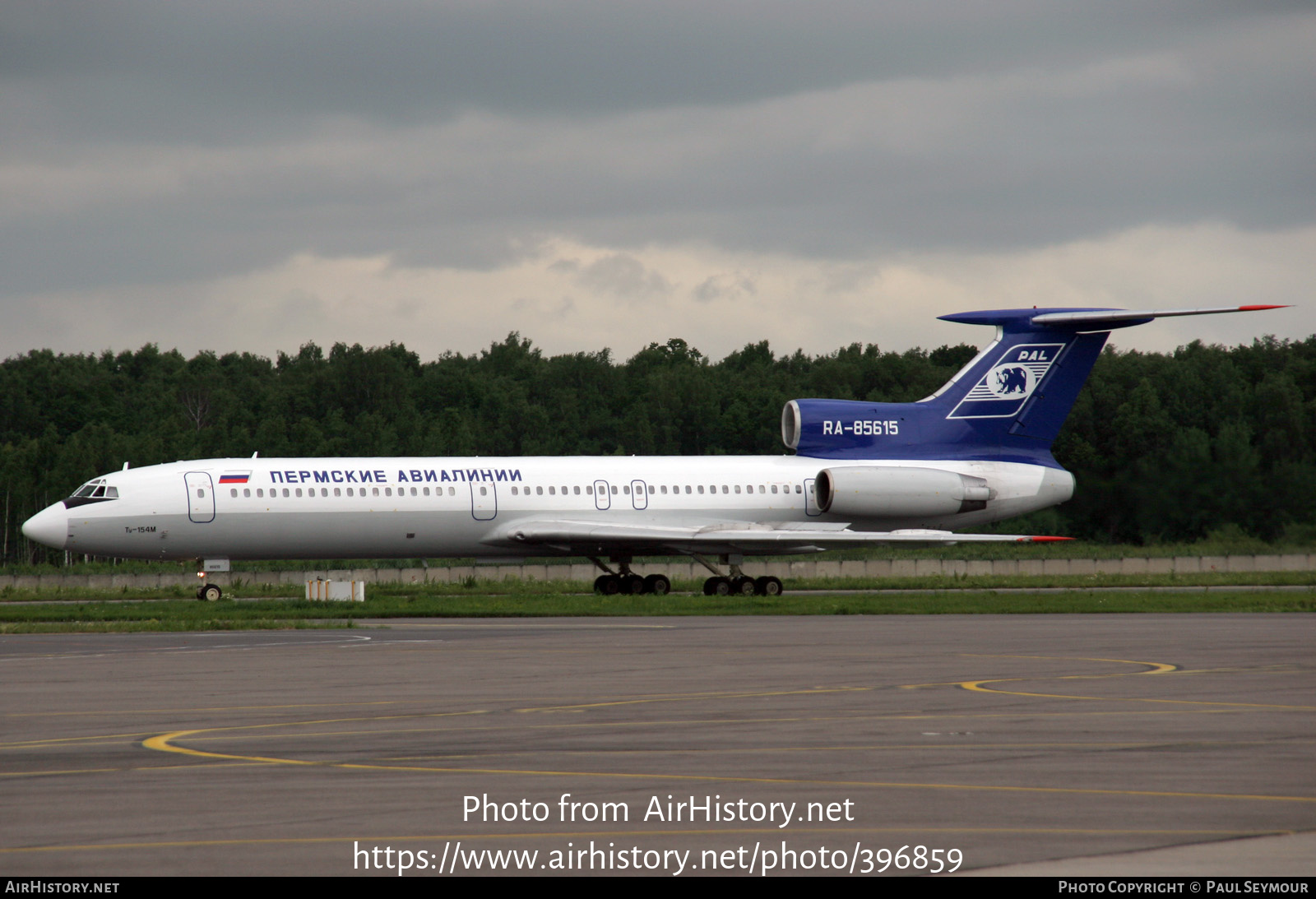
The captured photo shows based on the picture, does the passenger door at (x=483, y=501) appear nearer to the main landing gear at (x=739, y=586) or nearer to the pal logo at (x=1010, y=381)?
the main landing gear at (x=739, y=586)

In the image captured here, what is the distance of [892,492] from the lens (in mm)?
44156

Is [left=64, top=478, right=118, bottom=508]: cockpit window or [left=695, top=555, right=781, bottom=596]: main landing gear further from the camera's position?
[left=695, top=555, right=781, bottom=596]: main landing gear

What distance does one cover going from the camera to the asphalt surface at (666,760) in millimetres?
8445

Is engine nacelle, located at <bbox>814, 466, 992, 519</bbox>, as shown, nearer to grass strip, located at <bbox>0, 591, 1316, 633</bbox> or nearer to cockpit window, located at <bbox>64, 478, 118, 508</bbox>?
grass strip, located at <bbox>0, 591, 1316, 633</bbox>

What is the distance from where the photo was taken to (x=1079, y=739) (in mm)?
12859

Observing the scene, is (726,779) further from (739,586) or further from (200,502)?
(739,586)

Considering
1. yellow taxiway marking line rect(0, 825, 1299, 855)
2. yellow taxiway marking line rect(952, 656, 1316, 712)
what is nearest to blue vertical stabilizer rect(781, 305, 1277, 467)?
yellow taxiway marking line rect(952, 656, 1316, 712)

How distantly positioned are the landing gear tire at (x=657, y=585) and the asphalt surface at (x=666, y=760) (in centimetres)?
2163

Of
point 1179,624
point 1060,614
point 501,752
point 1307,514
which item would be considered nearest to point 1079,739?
point 501,752

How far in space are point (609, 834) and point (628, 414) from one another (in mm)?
103644

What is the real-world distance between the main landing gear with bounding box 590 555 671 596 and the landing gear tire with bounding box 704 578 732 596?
1.22 metres

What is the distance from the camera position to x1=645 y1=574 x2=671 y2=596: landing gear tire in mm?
44469

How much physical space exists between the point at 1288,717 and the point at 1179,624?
14513mm

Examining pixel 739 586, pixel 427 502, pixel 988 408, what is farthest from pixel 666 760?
pixel 988 408
